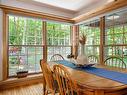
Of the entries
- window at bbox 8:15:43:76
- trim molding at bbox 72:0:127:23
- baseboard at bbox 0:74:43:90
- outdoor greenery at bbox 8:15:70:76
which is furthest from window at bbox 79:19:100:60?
baseboard at bbox 0:74:43:90

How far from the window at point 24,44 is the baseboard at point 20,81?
11.1 inches

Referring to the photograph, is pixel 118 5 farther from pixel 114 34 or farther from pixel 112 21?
pixel 114 34

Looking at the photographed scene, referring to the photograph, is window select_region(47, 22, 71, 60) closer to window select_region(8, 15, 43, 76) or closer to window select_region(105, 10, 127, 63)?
window select_region(8, 15, 43, 76)

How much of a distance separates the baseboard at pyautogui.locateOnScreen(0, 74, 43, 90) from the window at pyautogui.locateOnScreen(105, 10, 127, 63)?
2.12 m

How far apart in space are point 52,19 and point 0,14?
1461 millimetres

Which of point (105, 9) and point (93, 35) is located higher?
point (105, 9)

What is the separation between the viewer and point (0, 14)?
3.03m

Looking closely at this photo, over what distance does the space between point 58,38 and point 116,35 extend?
1.94 m

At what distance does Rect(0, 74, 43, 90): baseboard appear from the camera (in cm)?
307

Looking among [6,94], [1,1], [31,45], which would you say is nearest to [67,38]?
[31,45]

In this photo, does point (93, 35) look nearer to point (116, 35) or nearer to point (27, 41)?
point (116, 35)

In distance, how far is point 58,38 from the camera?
4.30 m

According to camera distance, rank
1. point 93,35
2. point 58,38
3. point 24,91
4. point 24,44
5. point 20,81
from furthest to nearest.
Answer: point 58,38
point 93,35
point 24,44
point 20,81
point 24,91

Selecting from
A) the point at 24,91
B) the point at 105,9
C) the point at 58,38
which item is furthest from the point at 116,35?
the point at 24,91
